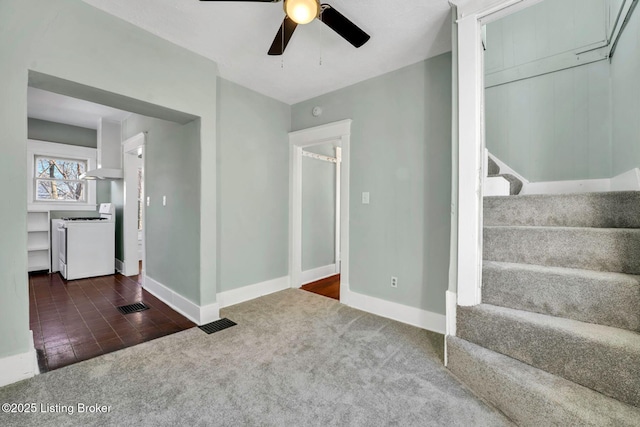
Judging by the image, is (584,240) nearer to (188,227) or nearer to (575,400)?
(575,400)

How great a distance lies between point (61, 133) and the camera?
494cm

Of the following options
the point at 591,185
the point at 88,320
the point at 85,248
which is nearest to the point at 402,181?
the point at 591,185

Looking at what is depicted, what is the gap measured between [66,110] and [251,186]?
3596mm

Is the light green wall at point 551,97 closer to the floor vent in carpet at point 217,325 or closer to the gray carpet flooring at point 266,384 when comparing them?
the gray carpet flooring at point 266,384

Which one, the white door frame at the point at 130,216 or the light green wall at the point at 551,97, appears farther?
the white door frame at the point at 130,216

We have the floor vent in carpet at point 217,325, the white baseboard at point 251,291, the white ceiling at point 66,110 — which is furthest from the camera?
the white ceiling at point 66,110

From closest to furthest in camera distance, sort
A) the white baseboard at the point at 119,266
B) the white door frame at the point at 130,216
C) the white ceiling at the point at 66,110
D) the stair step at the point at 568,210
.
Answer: the stair step at the point at 568,210 < the white ceiling at the point at 66,110 < the white door frame at the point at 130,216 < the white baseboard at the point at 119,266

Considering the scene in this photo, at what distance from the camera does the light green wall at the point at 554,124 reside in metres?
2.63

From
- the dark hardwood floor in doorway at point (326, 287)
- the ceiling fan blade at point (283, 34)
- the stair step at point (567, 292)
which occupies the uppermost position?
the ceiling fan blade at point (283, 34)

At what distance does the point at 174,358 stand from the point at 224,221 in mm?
1437

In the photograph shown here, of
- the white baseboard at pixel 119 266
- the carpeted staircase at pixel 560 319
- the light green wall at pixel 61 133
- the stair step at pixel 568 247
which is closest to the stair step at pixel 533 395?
the carpeted staircase at pixel 560 319

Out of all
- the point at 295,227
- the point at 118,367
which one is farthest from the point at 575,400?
the point at 295,227

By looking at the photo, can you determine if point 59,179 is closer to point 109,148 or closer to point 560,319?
point 109,148

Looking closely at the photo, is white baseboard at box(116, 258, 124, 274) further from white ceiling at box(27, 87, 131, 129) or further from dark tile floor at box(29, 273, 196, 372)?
white ceiling at box(27, 87, 131, 129)
